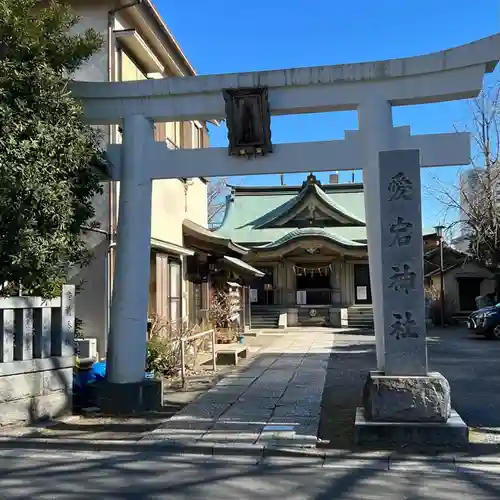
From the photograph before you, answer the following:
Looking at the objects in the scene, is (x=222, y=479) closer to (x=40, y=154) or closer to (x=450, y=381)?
(x=40, y=154)

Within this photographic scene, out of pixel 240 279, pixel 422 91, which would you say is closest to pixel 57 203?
pixel 422 91

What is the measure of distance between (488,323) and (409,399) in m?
15.6

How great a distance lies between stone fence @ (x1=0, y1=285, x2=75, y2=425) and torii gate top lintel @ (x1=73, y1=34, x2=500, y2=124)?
3342 mm

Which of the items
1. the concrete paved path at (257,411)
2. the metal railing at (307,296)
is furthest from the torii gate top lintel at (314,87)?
the metal railing at (307,296)

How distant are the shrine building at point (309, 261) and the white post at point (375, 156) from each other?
19834 millimetres

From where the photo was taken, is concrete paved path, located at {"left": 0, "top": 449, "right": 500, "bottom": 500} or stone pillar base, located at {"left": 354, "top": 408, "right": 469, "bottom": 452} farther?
stone pillar base, located at {"left": 354, "top": 408, "right": 469, "bottom": 452}

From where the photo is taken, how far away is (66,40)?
9.25 metres

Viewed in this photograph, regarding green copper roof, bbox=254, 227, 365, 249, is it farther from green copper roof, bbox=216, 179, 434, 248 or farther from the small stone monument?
the small stone monument

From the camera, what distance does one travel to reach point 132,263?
372 inches

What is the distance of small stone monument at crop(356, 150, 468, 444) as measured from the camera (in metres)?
7.15

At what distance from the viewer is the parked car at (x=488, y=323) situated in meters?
21.3

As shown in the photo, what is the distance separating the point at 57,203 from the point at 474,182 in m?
20.7

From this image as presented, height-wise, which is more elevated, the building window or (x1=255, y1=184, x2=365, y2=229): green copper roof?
(x1=255, y1=184, x2=365, y2=229): green copper roof

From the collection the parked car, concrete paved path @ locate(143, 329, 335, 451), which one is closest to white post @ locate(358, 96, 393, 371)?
concrete paved path @ locate(143, 329, 335, 451)
